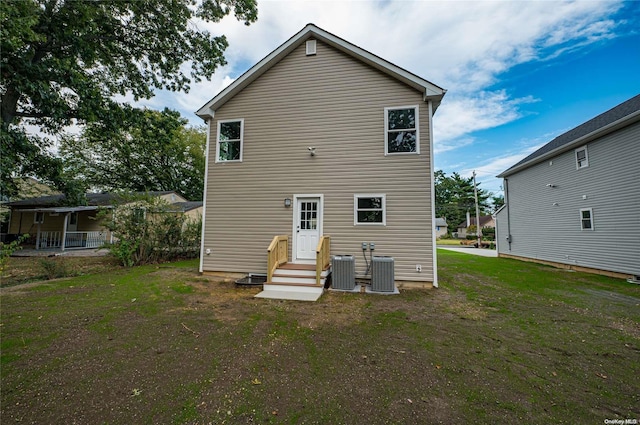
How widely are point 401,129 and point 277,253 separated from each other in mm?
5301

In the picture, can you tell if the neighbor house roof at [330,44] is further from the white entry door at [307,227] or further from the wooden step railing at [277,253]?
the wooden step railing at [277,253]

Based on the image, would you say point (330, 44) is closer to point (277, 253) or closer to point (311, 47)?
point (311, 47)

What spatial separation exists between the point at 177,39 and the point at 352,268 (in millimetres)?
12414

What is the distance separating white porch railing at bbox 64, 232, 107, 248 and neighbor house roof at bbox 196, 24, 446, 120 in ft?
48.8

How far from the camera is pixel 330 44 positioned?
7902 millimetres

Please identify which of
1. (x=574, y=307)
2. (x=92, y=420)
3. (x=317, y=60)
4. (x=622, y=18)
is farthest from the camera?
(x=622, y=18)

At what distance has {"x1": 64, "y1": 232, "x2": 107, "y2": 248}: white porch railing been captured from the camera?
634 inches

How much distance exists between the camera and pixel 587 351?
11.4 feet


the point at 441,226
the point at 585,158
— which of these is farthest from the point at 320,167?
the point at 441,226

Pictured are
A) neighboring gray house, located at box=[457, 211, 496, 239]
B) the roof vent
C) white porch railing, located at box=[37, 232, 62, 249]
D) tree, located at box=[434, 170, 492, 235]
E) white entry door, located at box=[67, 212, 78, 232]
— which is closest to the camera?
the roof vent

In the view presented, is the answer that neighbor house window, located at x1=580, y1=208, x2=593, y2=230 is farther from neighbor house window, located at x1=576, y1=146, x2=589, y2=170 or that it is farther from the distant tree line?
the distant tree line

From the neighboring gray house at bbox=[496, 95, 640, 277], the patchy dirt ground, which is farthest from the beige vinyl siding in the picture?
the neighboring gray house at bbox=[496, 95, 640, 277]

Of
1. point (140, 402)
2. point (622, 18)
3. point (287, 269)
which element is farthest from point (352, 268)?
point (622, 18)

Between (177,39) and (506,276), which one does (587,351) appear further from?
(177,39)
